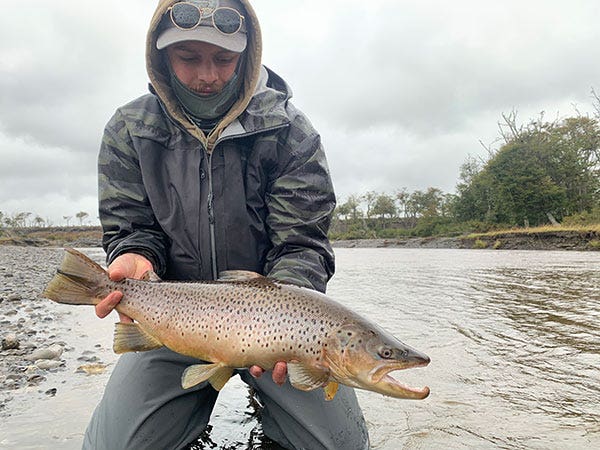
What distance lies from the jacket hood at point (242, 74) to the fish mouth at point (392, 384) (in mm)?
1667

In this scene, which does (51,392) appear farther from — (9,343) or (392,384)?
(392,384)

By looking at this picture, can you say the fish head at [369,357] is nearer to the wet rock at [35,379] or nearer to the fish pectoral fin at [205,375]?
the fish pectoral fin at [205,375]

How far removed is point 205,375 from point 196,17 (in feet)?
6.36

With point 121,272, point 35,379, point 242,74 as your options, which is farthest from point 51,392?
point 242,74

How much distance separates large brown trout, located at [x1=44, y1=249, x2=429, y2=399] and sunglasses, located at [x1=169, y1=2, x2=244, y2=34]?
1402 mm

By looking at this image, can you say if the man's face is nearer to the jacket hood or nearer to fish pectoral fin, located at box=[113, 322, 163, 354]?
the jacket hood

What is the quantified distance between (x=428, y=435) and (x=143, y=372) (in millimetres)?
1666

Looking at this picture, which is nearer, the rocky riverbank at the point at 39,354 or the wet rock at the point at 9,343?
the rocky riverbank at the point at 39,354

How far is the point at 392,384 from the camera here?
6.03 feet

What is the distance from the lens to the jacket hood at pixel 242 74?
9.41 ft

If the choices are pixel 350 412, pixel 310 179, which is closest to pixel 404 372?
pixel 350 412

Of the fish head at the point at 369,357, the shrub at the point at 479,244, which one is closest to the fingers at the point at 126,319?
the fish head at the point at 369,357

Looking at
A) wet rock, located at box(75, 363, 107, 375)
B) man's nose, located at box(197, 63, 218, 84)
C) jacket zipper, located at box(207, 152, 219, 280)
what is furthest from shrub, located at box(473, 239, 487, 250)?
man's nose, located at box(197, 63, 218, 84)

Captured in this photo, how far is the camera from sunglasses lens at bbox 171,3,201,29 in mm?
2658
